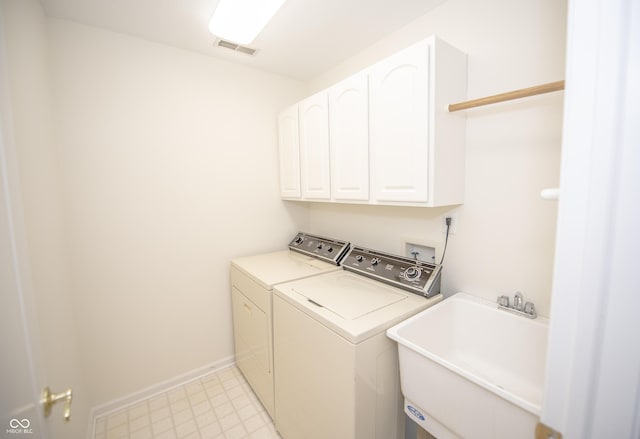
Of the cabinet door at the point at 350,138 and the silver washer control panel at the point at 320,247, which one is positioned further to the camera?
the silver washer control panel at the point at 320,247

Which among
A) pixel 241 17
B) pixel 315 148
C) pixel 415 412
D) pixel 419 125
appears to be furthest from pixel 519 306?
pixel 241 17

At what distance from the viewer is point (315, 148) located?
1.95 meters

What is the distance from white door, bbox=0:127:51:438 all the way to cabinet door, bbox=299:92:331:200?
1540mm

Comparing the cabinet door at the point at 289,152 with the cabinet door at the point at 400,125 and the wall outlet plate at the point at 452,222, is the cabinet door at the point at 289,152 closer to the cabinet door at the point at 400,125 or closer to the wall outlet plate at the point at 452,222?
the cabinet door at the point at 400,125

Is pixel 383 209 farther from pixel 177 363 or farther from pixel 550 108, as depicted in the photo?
pixel 177 363

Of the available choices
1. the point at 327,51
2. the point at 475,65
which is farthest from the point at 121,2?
the point at 475,65

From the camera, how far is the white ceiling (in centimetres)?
146

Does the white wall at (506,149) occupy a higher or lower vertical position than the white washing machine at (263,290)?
higher

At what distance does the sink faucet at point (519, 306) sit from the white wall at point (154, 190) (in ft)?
6.02

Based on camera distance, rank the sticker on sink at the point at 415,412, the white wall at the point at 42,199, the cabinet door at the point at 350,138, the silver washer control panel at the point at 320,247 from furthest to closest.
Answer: the silver washer control panel at the point at 320,247
the cabinet door at the point at 350,138
the sticker on sink at the point at 415,412
the white wall at the point at 42,199

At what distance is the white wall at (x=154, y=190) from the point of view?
165 cm

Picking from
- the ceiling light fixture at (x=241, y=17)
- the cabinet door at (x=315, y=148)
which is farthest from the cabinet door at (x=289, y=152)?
the ceiling light fixture at (x=241, y=17)

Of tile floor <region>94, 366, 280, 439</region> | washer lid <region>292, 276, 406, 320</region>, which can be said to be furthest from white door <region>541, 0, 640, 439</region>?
tile floor <region>94, 366, 280, 439</region>

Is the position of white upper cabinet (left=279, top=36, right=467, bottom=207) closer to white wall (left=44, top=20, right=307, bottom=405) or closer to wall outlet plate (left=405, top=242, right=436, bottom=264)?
wall outlet plate (left=405, top=242, right=436, bottom=264)
